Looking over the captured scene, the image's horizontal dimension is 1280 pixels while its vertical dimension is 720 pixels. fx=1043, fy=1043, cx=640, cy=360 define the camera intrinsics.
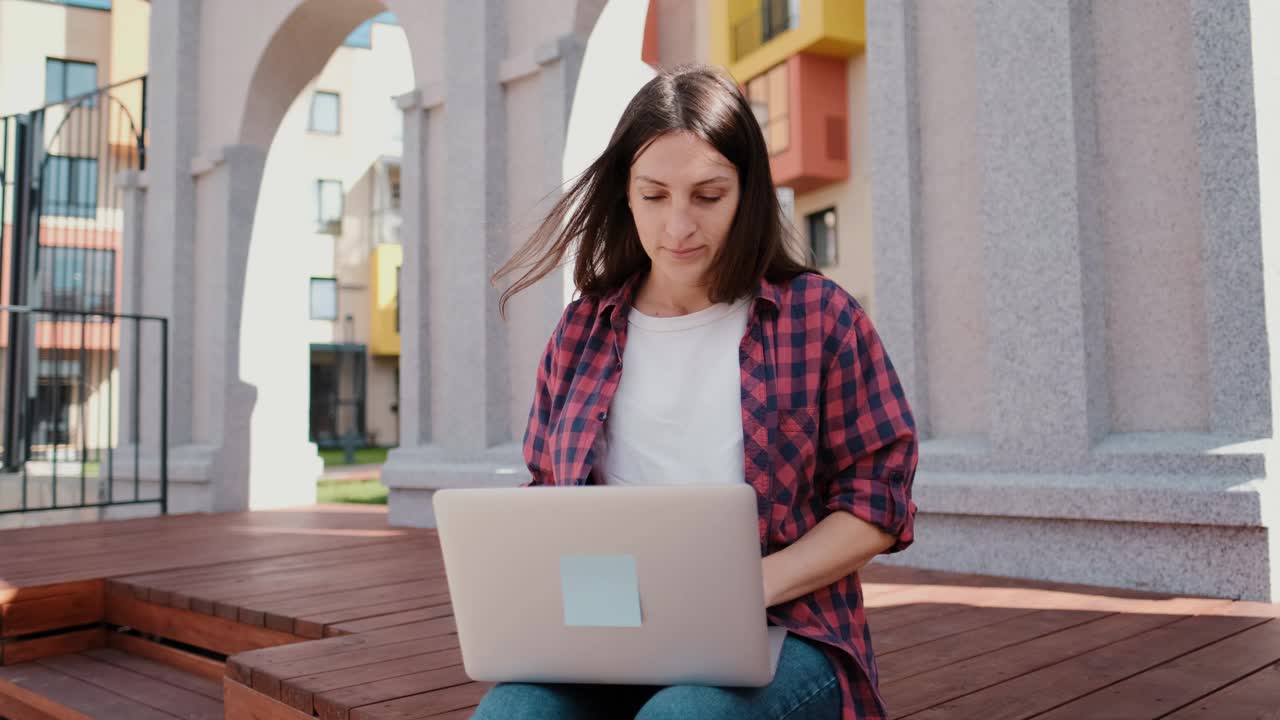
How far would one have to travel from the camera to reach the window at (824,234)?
1653cm

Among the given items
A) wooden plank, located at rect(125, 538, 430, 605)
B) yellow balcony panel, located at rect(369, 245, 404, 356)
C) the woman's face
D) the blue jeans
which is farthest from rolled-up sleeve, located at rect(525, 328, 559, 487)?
yellow balcony panel, located at rect(369, 245, 404, 356)

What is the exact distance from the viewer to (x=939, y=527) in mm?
3670

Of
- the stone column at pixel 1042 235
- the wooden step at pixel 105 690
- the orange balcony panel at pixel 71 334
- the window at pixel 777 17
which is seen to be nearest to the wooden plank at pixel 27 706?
the wooden step at pixel 105 690

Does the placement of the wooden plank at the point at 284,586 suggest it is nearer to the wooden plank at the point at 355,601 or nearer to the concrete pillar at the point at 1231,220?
the wooden plank at the point at 355,601

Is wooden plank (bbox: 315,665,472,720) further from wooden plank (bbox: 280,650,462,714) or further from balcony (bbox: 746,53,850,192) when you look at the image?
balcony (bbox: 746,53,850,192)

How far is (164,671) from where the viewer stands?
3484 mm

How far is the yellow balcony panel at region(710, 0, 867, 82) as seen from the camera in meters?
15.2

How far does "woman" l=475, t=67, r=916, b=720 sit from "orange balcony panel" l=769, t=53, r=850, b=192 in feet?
47.8

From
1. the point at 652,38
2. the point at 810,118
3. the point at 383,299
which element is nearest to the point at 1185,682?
the point at 810,118

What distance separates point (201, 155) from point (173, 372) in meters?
1.53

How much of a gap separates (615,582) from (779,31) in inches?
636

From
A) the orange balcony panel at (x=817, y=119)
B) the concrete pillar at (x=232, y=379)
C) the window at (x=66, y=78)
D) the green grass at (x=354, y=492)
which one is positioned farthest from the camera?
the window at (x=66, y=78)

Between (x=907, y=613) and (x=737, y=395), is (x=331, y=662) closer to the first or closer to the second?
(x=737, y=395)

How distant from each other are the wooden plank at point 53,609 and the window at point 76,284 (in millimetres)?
2918
